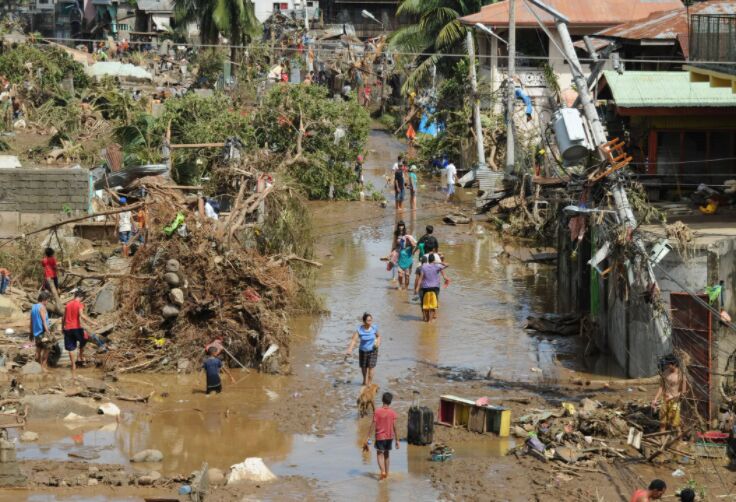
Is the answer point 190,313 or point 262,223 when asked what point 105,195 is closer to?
point 262,223

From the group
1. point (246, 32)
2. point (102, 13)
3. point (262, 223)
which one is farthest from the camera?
point (102, 13)

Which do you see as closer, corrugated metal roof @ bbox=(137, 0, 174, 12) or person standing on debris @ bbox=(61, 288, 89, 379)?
person standing on debris @ bbox=(61, 288, 89, 379)

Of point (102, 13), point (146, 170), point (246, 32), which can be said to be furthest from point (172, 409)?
point (102, 13)

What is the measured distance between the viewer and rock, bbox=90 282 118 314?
19.8 meters

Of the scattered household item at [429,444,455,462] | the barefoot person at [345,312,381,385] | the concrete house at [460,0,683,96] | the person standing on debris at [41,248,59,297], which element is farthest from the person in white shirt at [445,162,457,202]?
the scattered household item at [429,444,455,462]

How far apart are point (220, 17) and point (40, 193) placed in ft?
90.3

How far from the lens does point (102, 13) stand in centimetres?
7800

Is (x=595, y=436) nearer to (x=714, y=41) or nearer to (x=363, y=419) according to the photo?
(x=363, y=419)

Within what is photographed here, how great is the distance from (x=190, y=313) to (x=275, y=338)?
1305mm

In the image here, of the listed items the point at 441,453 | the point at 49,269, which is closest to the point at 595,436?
the point at 441,453

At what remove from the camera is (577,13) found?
4103 cm

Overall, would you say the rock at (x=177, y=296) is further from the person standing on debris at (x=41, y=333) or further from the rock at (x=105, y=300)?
the rock at (x=105, y=300)

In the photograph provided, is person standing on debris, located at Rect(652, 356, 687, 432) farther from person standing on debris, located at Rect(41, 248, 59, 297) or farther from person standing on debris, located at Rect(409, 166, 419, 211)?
person standing on debris, located at Rect(409, 166, 419, 211)

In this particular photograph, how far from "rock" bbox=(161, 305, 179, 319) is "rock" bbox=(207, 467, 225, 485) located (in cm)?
454
